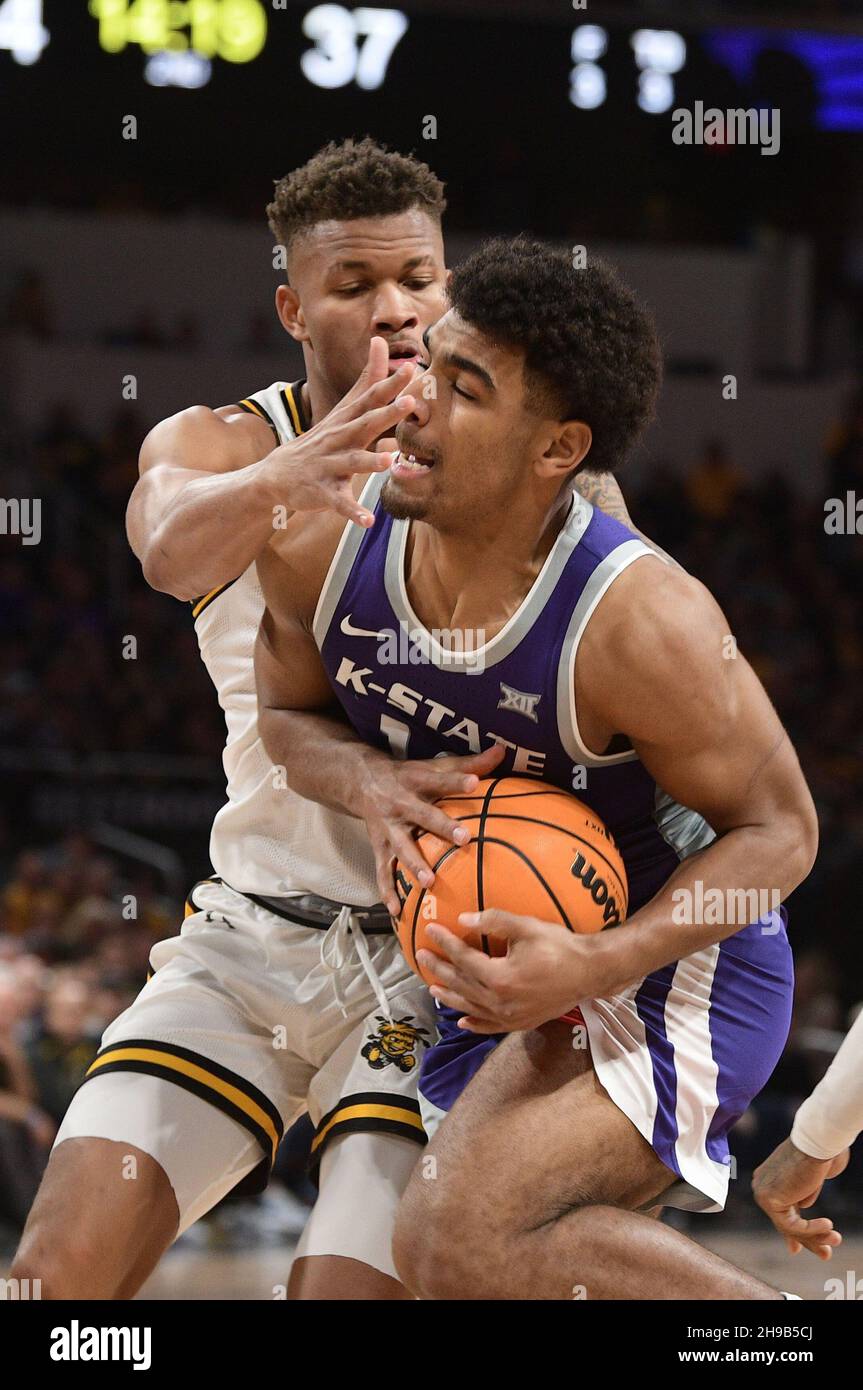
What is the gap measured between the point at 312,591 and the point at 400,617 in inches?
7.9

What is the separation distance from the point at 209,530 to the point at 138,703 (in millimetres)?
7184

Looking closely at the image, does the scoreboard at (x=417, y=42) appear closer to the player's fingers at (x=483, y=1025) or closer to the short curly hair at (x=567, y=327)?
the short curly hair at (x=567, y=327)

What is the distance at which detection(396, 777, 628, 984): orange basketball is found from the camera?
2791 mm

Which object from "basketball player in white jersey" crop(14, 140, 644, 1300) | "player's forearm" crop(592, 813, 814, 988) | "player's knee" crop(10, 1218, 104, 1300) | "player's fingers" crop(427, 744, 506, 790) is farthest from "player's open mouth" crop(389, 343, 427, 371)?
"player's knee" crop(10, 1218, 104, 1300)

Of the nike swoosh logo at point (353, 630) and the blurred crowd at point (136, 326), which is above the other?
the blurred crowd at point (136, 326)

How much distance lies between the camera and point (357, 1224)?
10.1ft

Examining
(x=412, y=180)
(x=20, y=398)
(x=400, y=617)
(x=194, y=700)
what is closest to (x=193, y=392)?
(x=20, y=398)

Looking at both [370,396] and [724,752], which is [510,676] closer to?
[724,752]

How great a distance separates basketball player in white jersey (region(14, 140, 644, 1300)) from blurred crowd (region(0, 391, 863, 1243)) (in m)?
3.97

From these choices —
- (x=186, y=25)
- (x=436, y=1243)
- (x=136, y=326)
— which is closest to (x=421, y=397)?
(x=436, y=1243)

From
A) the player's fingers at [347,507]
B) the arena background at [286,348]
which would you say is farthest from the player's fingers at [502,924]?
the arena background at [286,348]

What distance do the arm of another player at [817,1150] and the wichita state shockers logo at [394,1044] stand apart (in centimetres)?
74

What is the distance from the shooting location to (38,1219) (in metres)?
2.98

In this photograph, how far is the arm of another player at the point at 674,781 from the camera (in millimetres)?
2746
